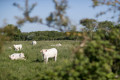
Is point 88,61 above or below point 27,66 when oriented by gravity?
above

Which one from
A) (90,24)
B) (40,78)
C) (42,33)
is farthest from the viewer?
(42,33)

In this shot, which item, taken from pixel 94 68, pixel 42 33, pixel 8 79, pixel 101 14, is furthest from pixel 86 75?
pixel 42 33

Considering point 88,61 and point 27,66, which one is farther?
point 27,66

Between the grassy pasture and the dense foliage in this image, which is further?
the grassy pasture

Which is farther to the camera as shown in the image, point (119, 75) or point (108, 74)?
point (119, 75)

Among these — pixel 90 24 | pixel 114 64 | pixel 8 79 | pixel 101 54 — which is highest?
pixel 90 24

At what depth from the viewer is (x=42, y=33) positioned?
224 ft

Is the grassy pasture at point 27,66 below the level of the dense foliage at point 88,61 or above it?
below

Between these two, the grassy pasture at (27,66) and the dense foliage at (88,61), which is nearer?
the dense foliage at (88,61)

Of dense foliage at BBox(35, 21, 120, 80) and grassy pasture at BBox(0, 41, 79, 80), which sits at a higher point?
dense foliage at BBox(35, 21, 120, 80)

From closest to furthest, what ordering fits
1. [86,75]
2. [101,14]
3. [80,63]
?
1. [80,63]
2. [86,75]
3. [101,14]

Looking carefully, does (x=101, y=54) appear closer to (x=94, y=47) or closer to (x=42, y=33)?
(x=94, y=47)

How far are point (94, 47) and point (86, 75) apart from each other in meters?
0.83

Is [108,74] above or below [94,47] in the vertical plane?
below
